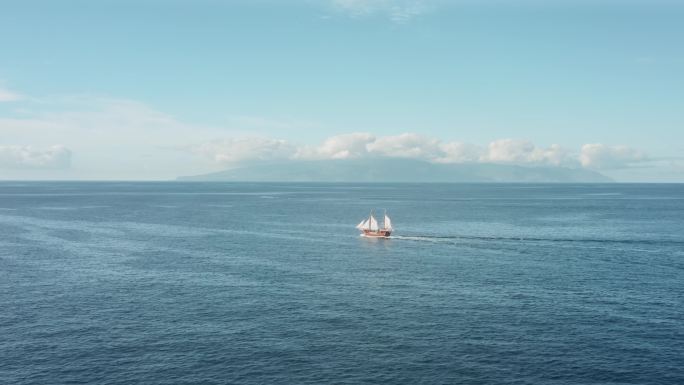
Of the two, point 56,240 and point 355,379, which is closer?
point 355,379

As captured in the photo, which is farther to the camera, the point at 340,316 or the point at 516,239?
the point at 516,239

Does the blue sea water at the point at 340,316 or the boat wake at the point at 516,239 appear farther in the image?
the boat wake at the point at 516,239

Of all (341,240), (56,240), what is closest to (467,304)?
(341,240)

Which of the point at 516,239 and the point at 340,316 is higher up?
the point at 516,239

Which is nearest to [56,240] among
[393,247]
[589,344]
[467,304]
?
[393,247]

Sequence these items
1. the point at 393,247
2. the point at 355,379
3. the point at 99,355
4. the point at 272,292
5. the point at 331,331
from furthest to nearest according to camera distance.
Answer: the point at 393,247 < the point at 272,292 < the point at 331,331 < the point at 99,355 < the point at 355,379

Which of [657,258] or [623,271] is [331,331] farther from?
[657,258]

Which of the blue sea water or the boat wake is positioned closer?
the blue sea water

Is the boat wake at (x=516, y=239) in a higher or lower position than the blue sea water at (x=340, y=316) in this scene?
higher

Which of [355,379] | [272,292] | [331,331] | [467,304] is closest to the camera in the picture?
[355,379]

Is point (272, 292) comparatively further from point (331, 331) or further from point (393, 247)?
point (393, 247)

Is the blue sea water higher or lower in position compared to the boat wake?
lower
